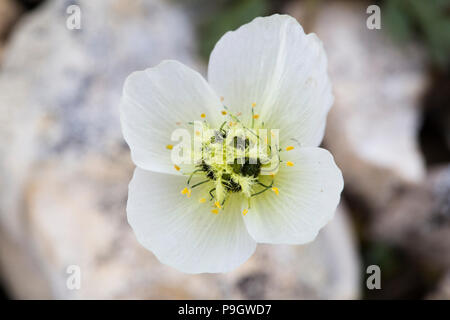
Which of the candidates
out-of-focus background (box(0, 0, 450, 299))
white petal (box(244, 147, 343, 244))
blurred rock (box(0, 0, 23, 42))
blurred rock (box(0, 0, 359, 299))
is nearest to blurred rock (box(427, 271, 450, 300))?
out-of-focus background (box(0, 0, 450, 299))

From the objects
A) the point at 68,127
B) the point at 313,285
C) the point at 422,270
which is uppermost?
the point at 68,127

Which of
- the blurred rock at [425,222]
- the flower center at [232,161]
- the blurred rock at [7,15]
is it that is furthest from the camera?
the blurred rock at [7,15]

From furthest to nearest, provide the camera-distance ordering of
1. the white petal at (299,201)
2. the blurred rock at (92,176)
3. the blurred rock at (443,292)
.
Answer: the blurred rock at (443,292)
the blurred rock at (92,176)
the white petal at (299,201)

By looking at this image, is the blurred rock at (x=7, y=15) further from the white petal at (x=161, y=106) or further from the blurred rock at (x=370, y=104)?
the white petal at (x=161, y=106)

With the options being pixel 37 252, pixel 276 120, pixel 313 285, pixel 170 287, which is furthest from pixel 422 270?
pixel 37 252

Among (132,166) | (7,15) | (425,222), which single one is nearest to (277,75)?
(132,166)

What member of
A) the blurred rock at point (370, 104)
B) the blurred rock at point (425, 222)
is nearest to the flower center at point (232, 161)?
the blurred rock at point (370, 104)

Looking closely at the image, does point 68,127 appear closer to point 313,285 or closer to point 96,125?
point 96,125

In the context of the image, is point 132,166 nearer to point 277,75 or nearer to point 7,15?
point 277,75
